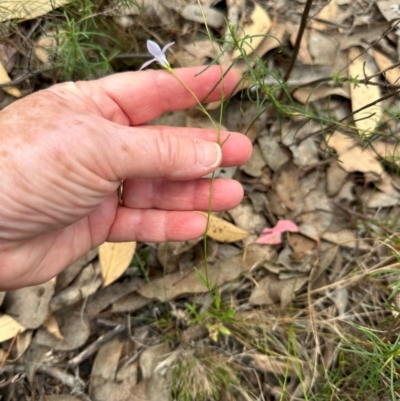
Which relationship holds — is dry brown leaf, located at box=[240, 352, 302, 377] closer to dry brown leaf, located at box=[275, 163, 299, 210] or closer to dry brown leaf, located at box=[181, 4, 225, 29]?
dry brown leaf, located at box=[275, 163, 299, 210]

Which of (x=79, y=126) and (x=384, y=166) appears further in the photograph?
(x=384, y=166)

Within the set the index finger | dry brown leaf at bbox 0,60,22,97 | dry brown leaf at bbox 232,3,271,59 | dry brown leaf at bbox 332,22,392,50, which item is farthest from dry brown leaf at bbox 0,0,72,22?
dry brown leaf at bbox 332,22,392,50

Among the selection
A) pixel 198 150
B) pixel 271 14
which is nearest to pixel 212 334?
pixel 198 150

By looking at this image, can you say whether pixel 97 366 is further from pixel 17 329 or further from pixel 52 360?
pixel 17 329

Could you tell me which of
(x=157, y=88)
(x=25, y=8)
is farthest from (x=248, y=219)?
(x=25, y=8)

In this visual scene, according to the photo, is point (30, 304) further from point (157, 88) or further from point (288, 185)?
point (288, 185)

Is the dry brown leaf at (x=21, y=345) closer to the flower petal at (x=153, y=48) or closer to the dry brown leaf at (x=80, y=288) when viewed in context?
the dry brown leaf at (x=80, y=288)
